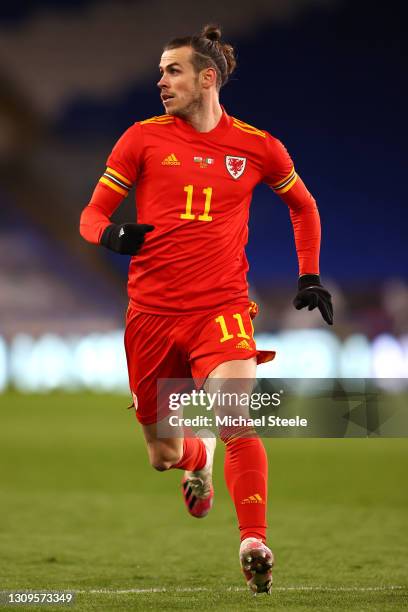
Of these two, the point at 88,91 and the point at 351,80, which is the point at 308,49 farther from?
the point at 88,91

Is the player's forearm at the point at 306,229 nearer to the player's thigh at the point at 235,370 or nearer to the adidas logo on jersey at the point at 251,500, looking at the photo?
the player's thigh at the point at 235,370

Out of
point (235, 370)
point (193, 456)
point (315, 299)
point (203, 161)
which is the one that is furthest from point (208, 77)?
point (193, 456)

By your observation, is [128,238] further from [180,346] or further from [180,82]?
[180,82]

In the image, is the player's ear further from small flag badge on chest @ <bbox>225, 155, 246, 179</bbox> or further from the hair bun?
small flag badge on chest @ <bbox>225, 155, 246, 179</bbox>

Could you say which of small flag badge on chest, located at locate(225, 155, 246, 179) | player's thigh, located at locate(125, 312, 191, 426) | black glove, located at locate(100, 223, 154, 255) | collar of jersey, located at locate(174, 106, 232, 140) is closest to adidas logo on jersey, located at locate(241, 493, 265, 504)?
player's thigh, located at locate(125, 312, 191, 426)

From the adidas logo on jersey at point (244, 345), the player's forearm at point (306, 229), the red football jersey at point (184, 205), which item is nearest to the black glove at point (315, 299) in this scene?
the player's forearm at point (306, 229)

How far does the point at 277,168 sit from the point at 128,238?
959 millimetres

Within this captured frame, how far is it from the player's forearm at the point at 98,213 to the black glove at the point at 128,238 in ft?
0.49

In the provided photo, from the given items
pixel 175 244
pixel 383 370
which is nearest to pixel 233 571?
pixel 175 244

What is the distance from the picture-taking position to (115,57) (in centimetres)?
4212

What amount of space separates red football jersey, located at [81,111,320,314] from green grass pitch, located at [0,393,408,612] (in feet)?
4.50

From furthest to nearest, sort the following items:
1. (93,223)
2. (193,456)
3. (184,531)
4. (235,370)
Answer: (184,531) → (193,456) → (93,223) → (235,370)

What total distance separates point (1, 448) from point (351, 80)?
78.4 ft

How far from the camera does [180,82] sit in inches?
192
